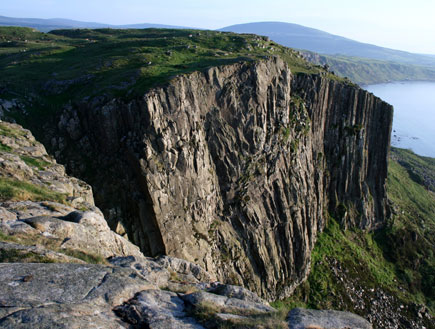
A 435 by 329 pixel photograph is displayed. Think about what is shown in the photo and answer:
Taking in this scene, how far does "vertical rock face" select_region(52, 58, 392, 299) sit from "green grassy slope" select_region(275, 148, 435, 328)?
3180mm

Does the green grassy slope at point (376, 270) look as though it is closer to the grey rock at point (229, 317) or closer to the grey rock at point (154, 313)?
the grey rock at point (229, 317)

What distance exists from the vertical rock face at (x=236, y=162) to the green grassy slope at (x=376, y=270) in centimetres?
318

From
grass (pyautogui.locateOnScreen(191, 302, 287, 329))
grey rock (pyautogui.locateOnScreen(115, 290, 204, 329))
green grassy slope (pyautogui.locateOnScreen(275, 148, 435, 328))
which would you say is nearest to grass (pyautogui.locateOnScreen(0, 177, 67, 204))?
→ grey rock (pyautogui.locateOnScreen(115, 290, 204, 329))

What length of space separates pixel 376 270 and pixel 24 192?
55.3 meters

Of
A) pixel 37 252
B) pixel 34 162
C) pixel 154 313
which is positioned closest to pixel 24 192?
pixel 34 162

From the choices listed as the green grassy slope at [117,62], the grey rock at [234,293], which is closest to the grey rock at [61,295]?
the grey rock at [234,293]

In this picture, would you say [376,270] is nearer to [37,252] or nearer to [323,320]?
[323,320]

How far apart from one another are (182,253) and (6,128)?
816 inches

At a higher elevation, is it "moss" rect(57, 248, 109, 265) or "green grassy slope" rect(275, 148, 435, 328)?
"moss" rect(57, 248, 109, 265)

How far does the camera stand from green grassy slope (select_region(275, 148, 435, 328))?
45.2 meters

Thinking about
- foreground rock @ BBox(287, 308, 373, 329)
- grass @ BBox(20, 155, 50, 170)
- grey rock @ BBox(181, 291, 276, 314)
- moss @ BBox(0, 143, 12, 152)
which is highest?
moss @ BBox(0, 143, 12, 152)

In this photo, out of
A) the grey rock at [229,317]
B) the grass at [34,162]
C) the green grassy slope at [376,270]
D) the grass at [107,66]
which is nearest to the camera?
the grey rock at [229,317]

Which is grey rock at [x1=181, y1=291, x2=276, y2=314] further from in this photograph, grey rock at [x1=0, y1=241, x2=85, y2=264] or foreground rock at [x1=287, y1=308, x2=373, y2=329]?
grey rock at [x1=0, y1=241, x2=85, y2=264]

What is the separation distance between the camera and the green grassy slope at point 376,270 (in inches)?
1778
